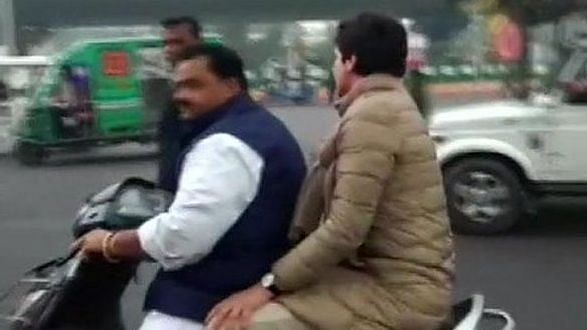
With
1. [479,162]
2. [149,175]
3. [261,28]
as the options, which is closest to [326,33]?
[261,28]

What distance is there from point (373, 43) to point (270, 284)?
659 millimetres

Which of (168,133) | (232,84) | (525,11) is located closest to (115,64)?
(525,11)

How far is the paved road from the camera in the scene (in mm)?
10070

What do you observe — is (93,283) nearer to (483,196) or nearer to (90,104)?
(483,196)

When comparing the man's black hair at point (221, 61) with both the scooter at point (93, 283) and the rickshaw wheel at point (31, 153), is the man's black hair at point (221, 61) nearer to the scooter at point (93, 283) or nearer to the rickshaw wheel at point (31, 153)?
the scooter at point (93, 283)

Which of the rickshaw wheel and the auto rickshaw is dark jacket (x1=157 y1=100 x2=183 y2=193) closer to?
the auto rickshaw

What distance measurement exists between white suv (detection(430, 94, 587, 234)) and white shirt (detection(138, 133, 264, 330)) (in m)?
9.11

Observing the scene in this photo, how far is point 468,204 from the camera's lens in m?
13.2

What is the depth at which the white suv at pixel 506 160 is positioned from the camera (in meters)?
13.0

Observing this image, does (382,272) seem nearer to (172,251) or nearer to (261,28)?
(172,251)

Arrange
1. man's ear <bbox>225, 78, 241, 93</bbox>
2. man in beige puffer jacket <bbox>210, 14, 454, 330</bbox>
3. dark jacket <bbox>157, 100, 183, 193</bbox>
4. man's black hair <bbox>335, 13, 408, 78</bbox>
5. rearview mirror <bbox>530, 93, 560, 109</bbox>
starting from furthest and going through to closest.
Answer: rearview mirror <bbox>530, 93, 560, 109</bbox> → dark jacket <bbox>157, 100, 183, 193</bbox> → man's ear <bbox>225, 78, 241, 93</bbox> → man's black hair <bbox>335, 13, 408, 78</bbox> → man in beige puffer jacket <bbox>210, 14, 454, 330</bbox>

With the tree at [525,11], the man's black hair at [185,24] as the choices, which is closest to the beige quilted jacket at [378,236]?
the man's black hair at [185,24]

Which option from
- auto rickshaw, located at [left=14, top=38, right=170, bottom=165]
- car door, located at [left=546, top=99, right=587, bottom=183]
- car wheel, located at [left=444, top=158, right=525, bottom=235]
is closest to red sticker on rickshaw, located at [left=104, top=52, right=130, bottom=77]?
auto rickshaw, located at [left=14, top=38, right=170, bottom=165]

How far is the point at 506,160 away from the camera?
43.3ft
